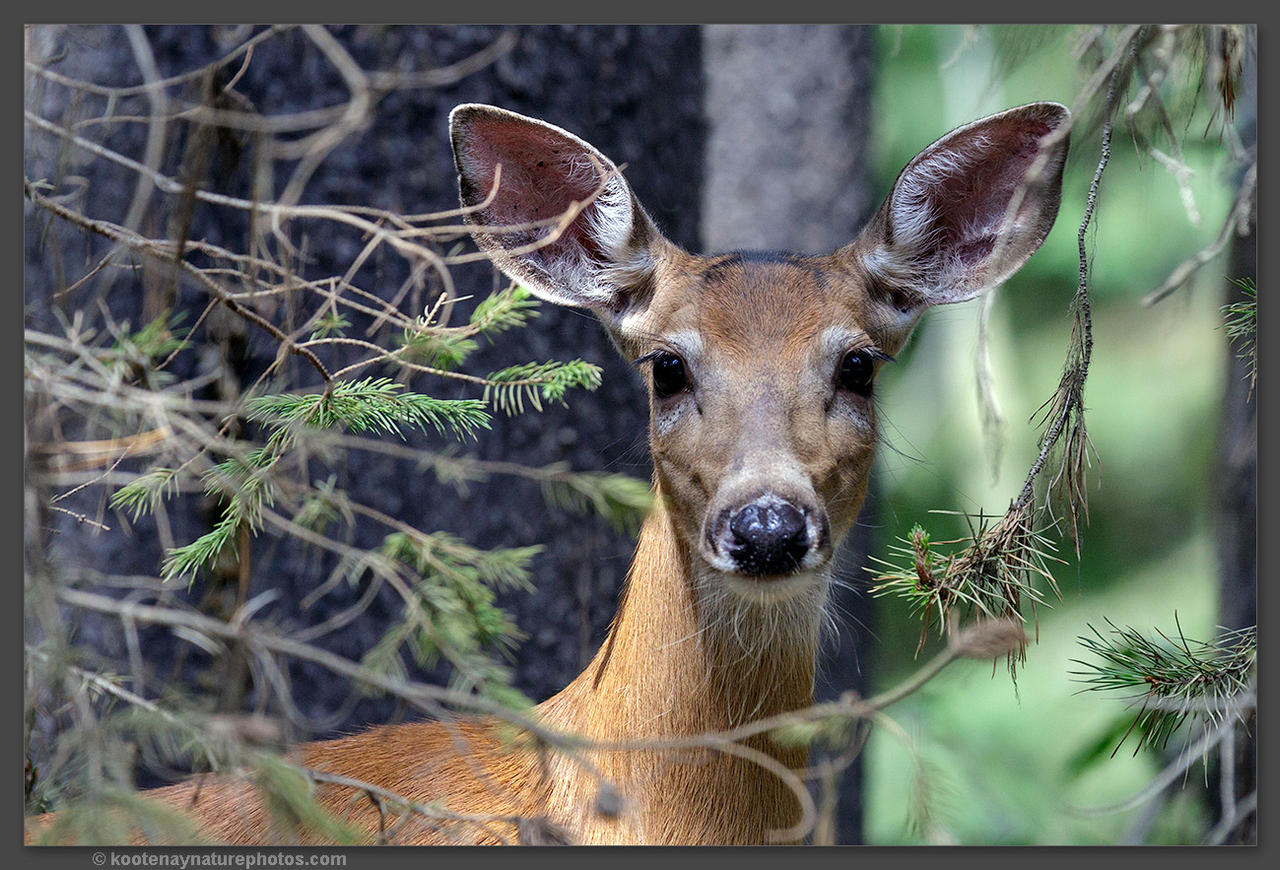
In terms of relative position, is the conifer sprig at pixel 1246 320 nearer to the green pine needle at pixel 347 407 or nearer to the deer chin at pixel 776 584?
the deer chin at pixel 776 584

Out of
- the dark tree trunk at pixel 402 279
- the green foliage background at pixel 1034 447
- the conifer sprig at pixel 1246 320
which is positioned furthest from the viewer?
the dark tree trunk at pixel 402 279

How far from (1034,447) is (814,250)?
1469 mm

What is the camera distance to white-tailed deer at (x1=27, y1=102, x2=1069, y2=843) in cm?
260

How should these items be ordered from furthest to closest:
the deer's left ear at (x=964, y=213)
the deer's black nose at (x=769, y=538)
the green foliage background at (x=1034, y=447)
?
the green foliage background at (x=1034, y=447) < the deer's left ear at (x=964, y=213) < the deer's black nose at (x=769, y=538)

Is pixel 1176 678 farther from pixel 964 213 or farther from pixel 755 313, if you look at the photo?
pixel 755 313

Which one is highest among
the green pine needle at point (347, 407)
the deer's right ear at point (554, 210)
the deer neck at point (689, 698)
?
the deer's right ear at point (554, 210)

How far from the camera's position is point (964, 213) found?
286 centimetres

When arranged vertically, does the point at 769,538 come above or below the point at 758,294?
below

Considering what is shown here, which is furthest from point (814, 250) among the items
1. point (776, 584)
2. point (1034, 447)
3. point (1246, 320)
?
point (776, 584)

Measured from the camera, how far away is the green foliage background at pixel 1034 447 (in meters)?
3.34

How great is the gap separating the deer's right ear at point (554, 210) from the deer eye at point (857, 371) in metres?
0.52

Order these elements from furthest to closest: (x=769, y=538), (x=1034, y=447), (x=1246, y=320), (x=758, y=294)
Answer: (x=1034, y=447) → (x=1246, y=320) → (x=758, y=294) → (x=769, y=538)

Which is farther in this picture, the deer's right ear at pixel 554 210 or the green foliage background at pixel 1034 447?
the green foliage background at pixel 1034 447

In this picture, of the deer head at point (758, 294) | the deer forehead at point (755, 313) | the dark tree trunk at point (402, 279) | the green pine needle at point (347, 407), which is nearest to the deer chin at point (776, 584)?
the deer head at point (758, 294)
